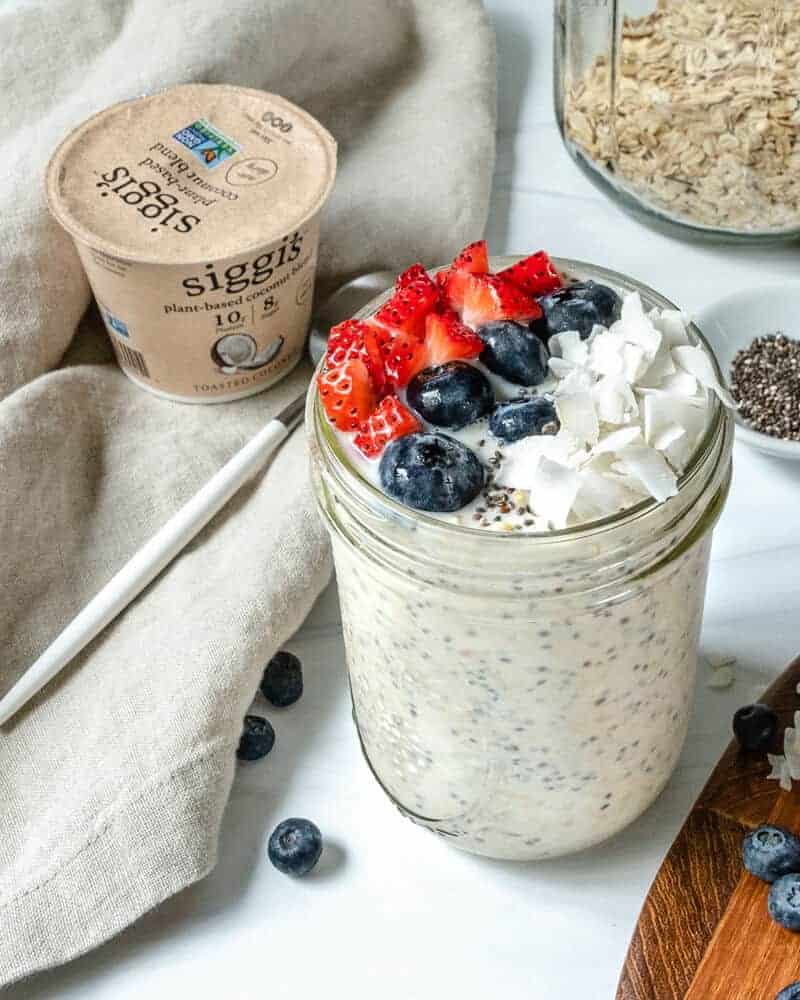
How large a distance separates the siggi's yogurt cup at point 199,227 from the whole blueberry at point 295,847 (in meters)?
0.46

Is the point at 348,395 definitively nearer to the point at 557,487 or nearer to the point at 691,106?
the point at 557,487

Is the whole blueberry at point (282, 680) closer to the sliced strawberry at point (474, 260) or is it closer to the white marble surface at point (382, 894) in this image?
the white marble surface at point (382, 894)

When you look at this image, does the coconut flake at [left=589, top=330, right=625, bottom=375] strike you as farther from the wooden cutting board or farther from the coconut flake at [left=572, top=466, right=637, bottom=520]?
the wooden cutting board

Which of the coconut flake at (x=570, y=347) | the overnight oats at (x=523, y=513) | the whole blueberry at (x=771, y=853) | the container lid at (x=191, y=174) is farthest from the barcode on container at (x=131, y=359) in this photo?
the whole blueberry at (x=771, y=853)

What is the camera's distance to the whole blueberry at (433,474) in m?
0.71

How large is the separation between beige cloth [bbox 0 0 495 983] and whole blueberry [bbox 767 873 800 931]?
380mm

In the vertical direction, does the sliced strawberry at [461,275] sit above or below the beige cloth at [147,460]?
above

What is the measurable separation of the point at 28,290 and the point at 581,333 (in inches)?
24.9

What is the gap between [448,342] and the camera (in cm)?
77

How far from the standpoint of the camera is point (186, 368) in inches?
48.4

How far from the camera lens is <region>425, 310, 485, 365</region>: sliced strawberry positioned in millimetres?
766

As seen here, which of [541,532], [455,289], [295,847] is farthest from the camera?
[295,847]

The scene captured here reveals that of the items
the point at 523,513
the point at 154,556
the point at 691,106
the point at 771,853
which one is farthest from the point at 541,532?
the point at 691,106

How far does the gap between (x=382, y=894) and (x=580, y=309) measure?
1.43 feet
